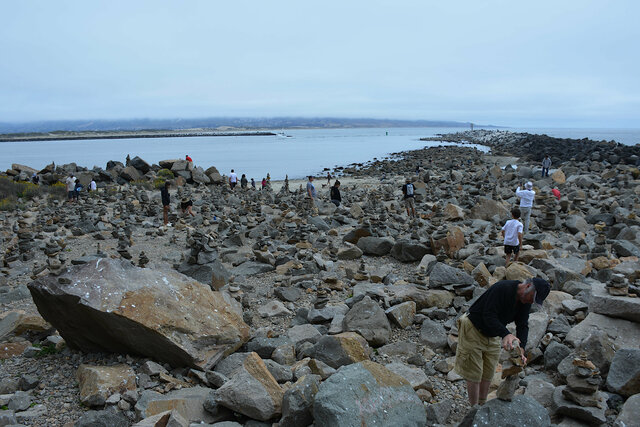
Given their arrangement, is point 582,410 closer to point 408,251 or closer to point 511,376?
point 511,376

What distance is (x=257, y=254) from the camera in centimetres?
1205

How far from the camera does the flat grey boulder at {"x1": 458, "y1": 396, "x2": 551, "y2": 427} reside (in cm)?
406

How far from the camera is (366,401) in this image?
439cm

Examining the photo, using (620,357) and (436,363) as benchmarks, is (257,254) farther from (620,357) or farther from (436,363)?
(620,357)

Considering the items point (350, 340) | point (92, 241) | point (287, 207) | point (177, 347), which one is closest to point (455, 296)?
point (350, 340)

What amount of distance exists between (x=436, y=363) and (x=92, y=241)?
12.3 metres

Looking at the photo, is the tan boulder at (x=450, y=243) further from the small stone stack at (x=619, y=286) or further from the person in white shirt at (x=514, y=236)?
the small stone stack at (x=619, y=286)

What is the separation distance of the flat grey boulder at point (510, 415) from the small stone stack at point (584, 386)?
76 cm

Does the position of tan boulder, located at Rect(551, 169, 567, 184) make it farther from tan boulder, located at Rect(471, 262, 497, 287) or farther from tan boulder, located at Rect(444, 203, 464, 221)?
tan boulder, located at Rect(471, 262, 497, 287)

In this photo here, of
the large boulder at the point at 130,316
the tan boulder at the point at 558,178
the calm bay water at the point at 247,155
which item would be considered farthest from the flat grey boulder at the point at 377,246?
the calm bay water at the point at 247,155

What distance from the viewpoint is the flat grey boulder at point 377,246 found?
40.9ft

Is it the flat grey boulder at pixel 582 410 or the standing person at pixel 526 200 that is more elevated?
the standing person at pixel 526 200

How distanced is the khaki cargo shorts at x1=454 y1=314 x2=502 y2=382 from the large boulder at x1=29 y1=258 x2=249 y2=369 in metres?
3.19

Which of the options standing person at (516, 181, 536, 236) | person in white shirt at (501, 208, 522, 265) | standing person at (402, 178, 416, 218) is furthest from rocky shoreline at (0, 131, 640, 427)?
standing person at (402, 178, 416, 218)
